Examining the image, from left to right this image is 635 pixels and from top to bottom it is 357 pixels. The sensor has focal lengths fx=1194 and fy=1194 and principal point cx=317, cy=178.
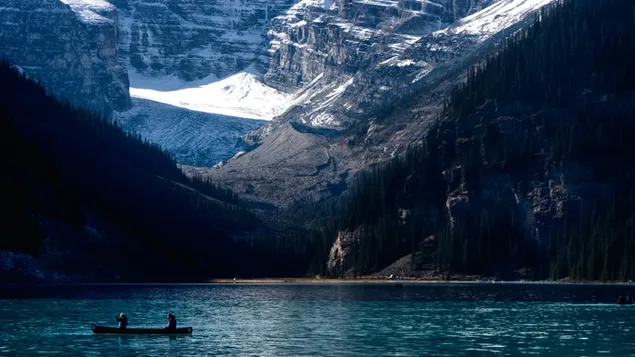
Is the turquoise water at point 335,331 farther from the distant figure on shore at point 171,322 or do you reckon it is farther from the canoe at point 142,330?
the distant figure on shore at point 171,322

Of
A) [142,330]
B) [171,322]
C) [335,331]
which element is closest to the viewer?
[171,322]

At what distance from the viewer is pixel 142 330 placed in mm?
149750

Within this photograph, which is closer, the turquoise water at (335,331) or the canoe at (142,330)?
the turquoise water at (335,331)

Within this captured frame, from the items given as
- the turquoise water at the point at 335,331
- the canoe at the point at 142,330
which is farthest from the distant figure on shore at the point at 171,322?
the turquoise water at the point at 335,331

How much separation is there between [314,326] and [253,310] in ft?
122

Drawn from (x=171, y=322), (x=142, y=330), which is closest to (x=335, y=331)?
(x=171, y=322)

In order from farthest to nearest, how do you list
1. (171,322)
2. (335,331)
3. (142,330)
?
(335,331) < (142,330) < (171,322)

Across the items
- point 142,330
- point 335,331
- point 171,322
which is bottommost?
point 142,330

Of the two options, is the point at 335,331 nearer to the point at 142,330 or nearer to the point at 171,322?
the point at 171,322

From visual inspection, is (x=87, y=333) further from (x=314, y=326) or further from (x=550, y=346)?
(x=550, y=346)

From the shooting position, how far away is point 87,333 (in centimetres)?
15100

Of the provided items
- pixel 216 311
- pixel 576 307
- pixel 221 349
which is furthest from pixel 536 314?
pixel 221 349

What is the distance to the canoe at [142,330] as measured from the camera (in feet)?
487

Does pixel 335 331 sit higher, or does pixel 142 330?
pixel 335 331
